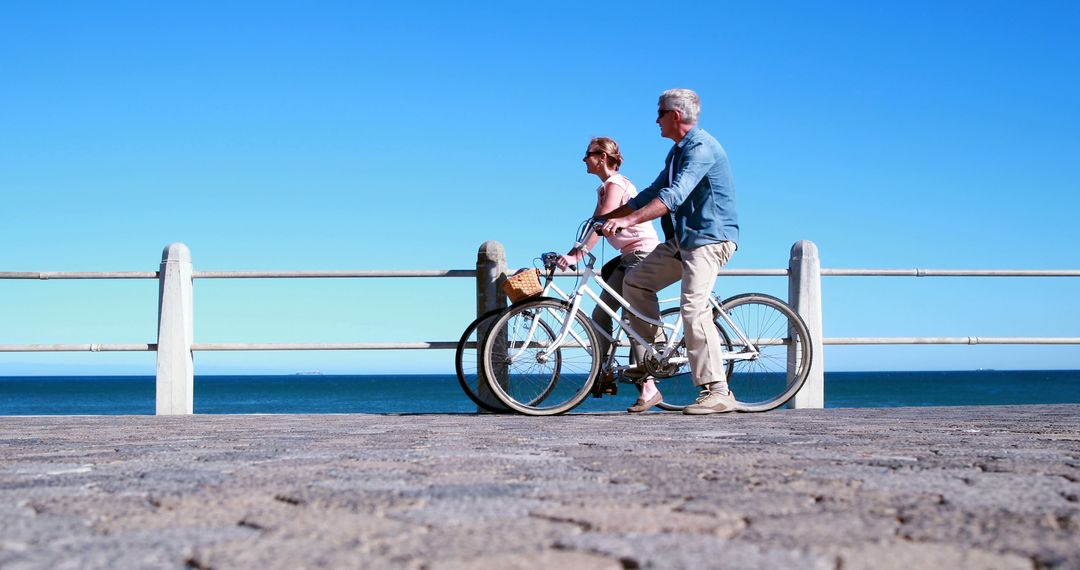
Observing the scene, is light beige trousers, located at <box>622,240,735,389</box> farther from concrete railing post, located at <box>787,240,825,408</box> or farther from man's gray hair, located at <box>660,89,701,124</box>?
concrete railing post, located at <box>787,240,825,408</box>

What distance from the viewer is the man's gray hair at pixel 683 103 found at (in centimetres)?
532

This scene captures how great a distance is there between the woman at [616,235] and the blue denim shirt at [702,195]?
0.35 m

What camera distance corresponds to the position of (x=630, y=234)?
5738 mm

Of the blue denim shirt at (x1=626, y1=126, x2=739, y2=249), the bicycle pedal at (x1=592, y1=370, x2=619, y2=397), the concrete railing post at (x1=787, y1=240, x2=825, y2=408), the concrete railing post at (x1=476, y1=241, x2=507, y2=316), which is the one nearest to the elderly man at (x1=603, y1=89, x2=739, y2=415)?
the blue denim shirt at (x1=626, y1=126, x2=739, y2=249)

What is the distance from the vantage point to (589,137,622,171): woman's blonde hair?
573 centimetres

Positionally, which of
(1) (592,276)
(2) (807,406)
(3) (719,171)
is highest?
(3) (719,171)

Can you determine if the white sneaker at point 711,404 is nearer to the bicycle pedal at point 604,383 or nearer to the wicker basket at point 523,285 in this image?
the bicycle pedal at point 604,383

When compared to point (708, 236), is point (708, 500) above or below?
below

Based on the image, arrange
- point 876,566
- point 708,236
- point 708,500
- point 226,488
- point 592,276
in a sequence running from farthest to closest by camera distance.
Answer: point 592,276 → point 708,236 → point 226,488 → point 708,500 → point 876,566

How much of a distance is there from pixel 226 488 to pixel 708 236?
3460mm

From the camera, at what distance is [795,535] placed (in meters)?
1.64

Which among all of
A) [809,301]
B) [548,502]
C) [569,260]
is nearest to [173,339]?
[569,260]

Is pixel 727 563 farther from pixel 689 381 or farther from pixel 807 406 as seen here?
pixel 807 406

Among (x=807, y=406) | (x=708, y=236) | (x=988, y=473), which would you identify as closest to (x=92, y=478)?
(x=988, y=473)
